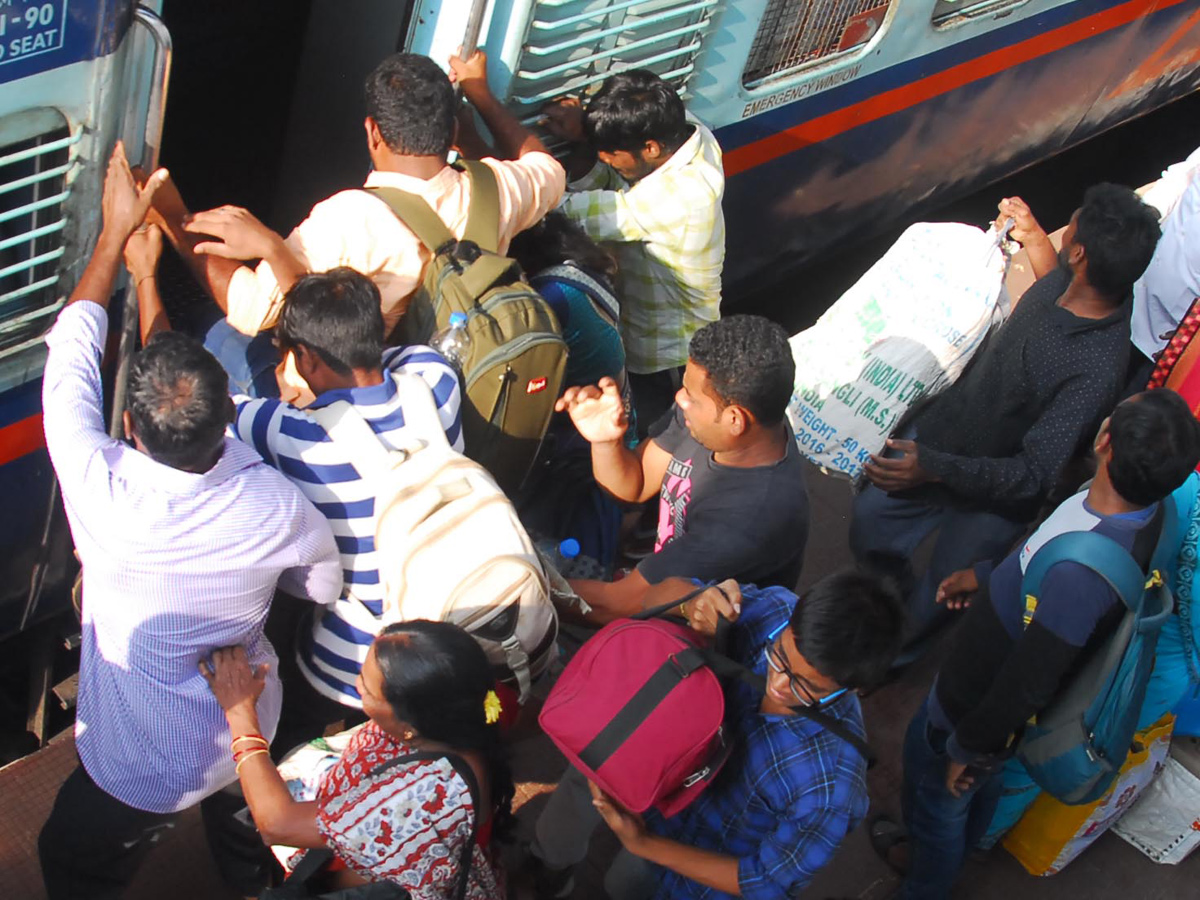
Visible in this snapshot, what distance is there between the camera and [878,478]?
3.33 metres

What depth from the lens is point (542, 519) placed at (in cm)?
326

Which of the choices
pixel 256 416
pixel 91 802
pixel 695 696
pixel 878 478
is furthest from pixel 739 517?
pixel 91 802

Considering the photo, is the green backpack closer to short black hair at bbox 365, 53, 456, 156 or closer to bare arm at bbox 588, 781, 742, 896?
short black hair at bbox 365, 53, 456, 156

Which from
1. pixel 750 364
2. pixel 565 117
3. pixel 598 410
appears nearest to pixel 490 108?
pixel 565 117

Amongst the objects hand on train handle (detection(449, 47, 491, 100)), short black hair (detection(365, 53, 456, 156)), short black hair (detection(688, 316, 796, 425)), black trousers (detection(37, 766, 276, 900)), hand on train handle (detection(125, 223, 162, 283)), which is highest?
short black hair (detection(365, 53, 456, 156))

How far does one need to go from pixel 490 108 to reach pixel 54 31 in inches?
47.0

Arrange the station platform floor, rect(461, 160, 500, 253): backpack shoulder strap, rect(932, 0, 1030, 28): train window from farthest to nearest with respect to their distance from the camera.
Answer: rect(932, 0, 1030, 28): train window
the station platform floor
rect(461, 160, 500, 253): backpack shoulder strap

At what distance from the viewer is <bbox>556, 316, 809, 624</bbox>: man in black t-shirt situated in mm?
2576

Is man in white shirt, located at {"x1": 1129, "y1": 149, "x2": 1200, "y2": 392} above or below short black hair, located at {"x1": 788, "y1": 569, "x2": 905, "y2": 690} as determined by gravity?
below

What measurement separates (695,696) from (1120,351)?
70.4 inches

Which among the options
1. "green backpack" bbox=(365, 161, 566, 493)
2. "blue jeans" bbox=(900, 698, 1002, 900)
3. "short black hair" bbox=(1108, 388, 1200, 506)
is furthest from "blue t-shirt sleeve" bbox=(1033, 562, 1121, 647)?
"green backpack" bbox=(365, 161, 566, 493)

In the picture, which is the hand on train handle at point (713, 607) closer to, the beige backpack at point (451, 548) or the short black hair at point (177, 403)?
the beige backpack at point (451, 548)

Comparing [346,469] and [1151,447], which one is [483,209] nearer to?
[346,469]

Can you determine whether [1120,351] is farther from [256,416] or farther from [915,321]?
[256,416]
